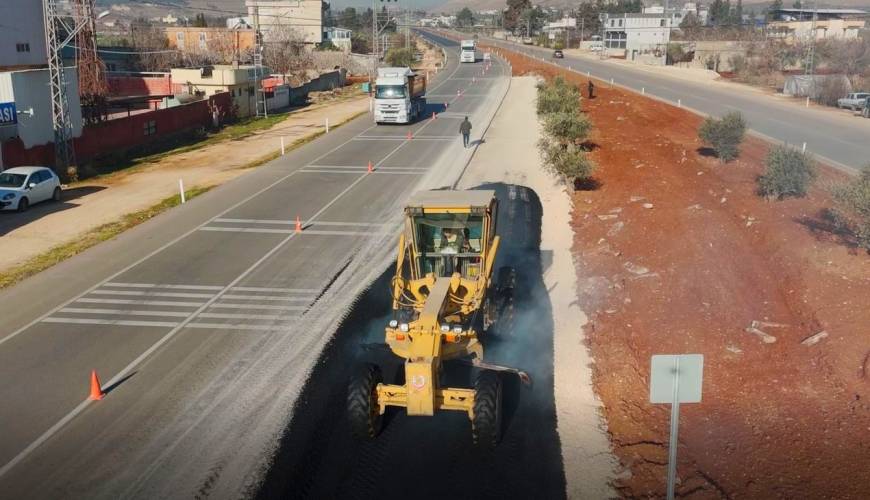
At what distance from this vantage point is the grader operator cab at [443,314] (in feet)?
36.3

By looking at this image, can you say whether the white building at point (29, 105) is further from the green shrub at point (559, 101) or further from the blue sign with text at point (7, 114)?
the green shrub at point (559, 101)

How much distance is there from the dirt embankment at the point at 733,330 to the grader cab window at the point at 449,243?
3.24m

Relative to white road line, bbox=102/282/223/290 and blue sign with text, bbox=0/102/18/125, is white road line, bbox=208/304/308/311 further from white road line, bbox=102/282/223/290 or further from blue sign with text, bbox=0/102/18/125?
blue sign with text, bbox=0/102/18/125

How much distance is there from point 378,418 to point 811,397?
22.6 ft

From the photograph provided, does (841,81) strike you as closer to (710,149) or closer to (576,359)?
(710,149)

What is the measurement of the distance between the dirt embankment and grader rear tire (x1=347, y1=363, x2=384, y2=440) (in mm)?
3696

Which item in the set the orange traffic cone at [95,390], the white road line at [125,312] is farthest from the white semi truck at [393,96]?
the orange traffic cone at [95,390]

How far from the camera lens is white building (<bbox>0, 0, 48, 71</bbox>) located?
42.7 meters

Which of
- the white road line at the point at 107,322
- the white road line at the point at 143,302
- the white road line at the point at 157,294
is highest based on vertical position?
the white road line at the point at 157,294

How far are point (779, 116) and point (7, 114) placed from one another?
43.0m

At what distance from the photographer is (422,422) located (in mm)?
12359

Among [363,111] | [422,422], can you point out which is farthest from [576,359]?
[363,111]

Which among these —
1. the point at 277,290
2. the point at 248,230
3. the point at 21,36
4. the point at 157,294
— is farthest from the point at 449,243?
the point at 21,36

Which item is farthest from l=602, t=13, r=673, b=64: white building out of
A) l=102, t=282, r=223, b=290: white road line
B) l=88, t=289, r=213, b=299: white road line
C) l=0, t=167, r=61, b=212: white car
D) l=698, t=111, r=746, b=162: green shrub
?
l=88, t=289, r=213, b=299: white road line
